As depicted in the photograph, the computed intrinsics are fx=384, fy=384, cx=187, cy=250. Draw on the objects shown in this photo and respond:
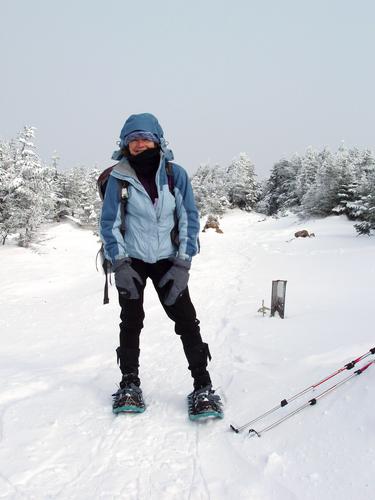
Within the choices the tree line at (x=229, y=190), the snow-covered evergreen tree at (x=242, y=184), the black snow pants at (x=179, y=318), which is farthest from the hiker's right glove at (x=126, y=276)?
the snow-covered evergreen tree at (x=242, y=184)

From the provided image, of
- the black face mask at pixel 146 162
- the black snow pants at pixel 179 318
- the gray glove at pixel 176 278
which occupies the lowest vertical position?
the black snow pants at pixel 179 318

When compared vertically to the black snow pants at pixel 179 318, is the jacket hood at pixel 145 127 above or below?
above

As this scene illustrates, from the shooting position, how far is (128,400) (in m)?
3.34

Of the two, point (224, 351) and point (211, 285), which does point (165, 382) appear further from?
point (211, 285)

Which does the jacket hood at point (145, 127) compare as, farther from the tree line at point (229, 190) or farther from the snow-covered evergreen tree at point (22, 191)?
the snow-covered evergreen tree at point (22, 191)

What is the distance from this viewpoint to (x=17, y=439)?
9.50ft

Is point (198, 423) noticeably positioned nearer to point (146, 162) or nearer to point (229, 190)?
point (146, 162)

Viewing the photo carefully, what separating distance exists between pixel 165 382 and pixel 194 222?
1824mm

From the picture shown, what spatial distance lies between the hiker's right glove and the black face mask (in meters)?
0.81

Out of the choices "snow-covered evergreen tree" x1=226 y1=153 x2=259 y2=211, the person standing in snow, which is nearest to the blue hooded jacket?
the person standing in snow

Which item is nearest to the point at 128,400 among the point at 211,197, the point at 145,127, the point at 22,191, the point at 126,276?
the point at 126,276

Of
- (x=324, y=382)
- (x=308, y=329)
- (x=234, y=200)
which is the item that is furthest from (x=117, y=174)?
(x=234, y=200)

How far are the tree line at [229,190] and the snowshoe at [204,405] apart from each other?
20.4m

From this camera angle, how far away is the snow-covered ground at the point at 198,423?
2.34 metres
